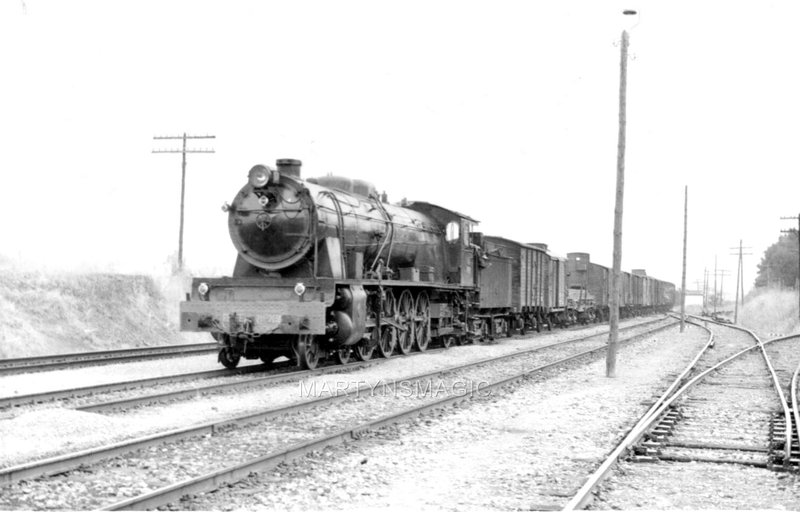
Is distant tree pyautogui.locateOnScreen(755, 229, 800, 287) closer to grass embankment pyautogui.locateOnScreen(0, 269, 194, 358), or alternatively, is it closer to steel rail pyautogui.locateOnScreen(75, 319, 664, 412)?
grass embankment pyautogui.locateOnScreen(0, 269, 194, 358)

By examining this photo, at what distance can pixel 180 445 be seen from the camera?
23.6 ft

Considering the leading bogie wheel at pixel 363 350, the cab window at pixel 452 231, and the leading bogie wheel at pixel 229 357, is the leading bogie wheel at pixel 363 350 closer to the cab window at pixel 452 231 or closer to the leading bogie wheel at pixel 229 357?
the leading bogie wheel at pixel 229 357

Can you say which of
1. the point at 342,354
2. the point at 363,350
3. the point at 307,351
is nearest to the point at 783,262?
the point at 363,350

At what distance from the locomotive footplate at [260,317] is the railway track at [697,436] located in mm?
5451

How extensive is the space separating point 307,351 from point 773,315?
43431 millimetres

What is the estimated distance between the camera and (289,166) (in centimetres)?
1430

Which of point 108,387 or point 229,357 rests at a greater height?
point 229,357

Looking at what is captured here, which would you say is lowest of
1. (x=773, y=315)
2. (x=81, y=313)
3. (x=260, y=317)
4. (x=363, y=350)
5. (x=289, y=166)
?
(x=363, y=350)

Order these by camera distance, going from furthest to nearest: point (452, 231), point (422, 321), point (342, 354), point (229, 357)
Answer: point (452, 231) < point (422, 321) < point (342, 354) < point (229, 357)

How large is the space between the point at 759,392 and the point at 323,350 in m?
7.22

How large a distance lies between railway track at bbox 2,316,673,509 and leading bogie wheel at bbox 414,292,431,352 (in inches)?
196

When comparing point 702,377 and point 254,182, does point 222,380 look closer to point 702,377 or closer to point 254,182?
point 254,182

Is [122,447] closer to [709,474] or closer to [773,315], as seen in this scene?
[709,474]

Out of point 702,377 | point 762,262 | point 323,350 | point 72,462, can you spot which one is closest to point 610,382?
point 702,377
